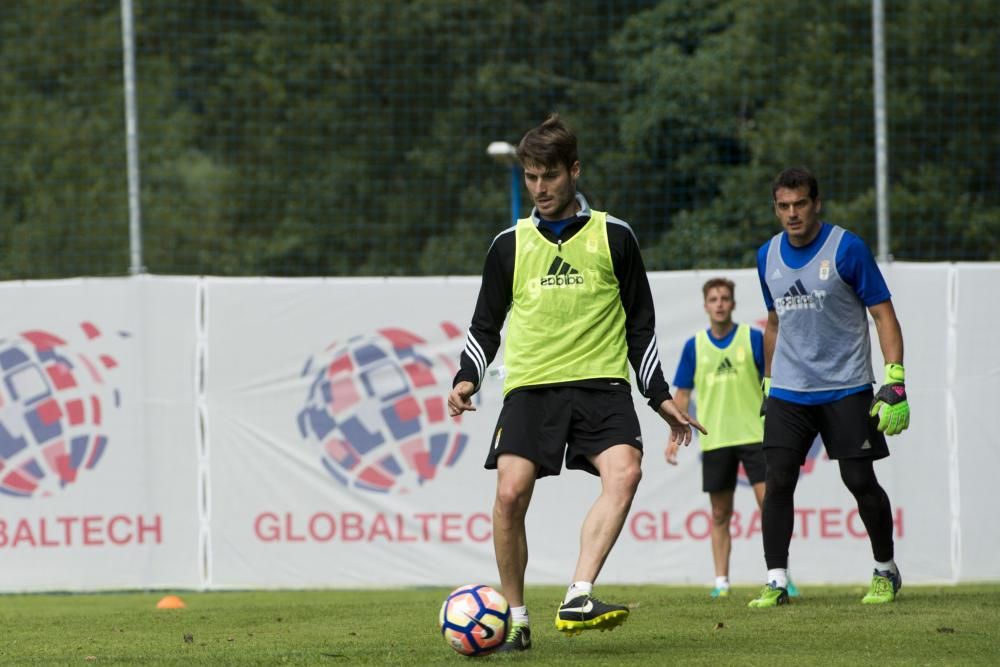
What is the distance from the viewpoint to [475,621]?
6016 millimetres

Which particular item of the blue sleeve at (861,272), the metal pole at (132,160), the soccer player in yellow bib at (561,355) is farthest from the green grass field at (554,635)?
the metal pole at (132,160)

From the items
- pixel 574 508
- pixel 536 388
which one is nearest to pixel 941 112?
pixel 574 508

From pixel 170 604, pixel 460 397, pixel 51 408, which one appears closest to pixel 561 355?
pixel 460 397

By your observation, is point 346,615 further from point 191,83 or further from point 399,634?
point 191,83

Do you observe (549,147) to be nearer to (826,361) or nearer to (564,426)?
(564,426)

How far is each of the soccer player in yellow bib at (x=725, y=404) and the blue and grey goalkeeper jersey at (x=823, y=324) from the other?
2.13 metres

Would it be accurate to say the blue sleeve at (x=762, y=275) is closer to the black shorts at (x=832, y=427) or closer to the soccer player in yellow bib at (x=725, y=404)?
the black shorts at (x=832, y=427)

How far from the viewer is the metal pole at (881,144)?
12.1 metres

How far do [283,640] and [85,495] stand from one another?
5.46m

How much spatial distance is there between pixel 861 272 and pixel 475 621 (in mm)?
3019

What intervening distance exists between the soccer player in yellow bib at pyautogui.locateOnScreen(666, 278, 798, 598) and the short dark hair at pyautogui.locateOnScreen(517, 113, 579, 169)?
168 inches

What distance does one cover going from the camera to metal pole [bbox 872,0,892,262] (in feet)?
39.7

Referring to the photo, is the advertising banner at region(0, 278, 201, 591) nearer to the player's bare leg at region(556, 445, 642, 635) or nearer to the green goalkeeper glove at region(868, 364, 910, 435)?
the green goalkeeper glove at region(868, 364, 910, 435)

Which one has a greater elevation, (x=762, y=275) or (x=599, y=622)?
(x=762, y=275)
